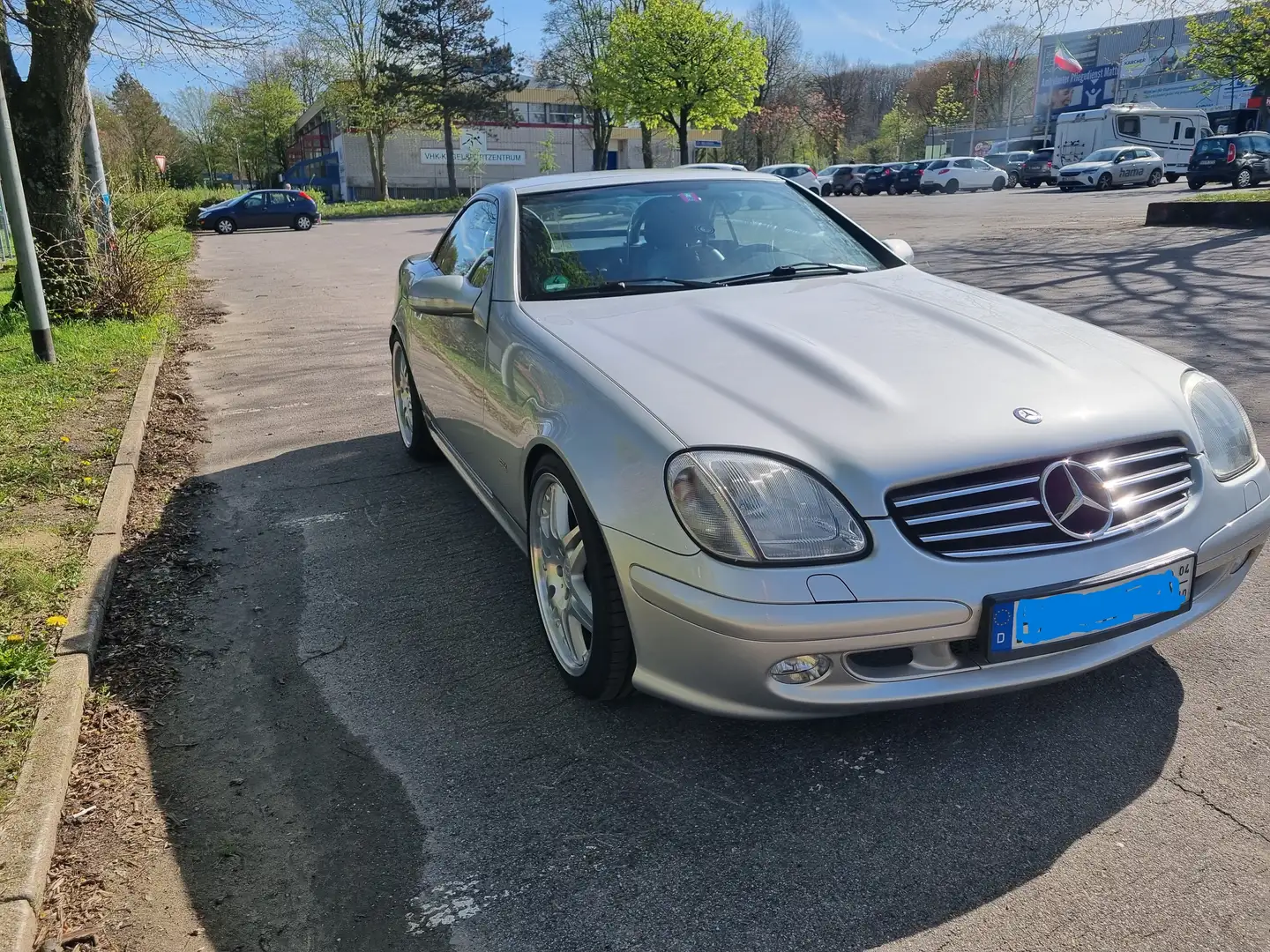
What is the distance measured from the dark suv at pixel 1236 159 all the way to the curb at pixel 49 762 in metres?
35.2

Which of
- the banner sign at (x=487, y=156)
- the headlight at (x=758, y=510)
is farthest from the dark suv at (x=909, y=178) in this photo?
the headlight at (x=758, y=510)

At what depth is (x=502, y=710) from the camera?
2939mm

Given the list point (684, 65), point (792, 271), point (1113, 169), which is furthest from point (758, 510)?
point (1113, 169)

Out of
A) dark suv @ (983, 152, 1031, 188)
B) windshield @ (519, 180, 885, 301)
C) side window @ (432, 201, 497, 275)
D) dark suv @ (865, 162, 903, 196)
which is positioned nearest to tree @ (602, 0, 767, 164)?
dark suv @ (865, 162, 903, 196)

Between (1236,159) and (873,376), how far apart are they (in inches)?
1365

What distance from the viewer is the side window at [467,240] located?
4.15 meters

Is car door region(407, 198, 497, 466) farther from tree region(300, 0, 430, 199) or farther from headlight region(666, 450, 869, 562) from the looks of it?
tree region(300, 0, 430, 199)

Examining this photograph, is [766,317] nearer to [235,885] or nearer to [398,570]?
[398,570]

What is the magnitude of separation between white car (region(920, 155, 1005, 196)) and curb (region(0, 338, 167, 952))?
1713 inches

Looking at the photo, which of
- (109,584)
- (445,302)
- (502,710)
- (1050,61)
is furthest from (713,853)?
(1050,61)

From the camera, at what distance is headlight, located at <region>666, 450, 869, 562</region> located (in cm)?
222

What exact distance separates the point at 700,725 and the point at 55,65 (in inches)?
409

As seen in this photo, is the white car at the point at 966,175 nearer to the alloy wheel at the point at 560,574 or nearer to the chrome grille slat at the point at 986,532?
the alloy wheel at the point at 560,574

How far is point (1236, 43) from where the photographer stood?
17.5 meters
